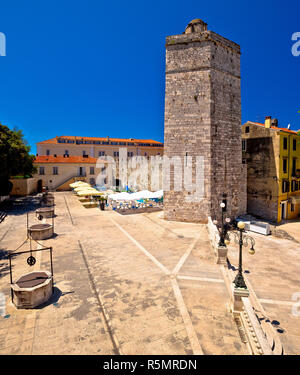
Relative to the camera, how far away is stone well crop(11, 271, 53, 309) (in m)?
6.41

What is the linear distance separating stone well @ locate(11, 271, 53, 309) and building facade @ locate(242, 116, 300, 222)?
22752 millimetres

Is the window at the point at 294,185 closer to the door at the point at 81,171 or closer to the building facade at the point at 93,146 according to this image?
the door at the point at 81,171

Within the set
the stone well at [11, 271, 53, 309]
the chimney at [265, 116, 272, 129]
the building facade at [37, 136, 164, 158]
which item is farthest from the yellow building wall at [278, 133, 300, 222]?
the building facade at [37, 136, 164, 158]

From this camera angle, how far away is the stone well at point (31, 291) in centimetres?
641

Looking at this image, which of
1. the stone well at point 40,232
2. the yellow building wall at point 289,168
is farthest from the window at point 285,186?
the stone well at point 40,232

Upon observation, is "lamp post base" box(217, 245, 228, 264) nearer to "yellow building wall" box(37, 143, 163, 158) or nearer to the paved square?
the paved square

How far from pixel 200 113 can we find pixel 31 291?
1674 cm

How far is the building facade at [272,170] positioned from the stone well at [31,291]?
22752 millimetres

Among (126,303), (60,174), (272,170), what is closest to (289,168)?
(272,170)

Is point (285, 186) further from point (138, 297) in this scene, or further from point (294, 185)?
point (138, 297)

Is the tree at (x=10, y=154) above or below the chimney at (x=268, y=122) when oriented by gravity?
below

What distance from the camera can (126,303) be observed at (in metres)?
6.84
